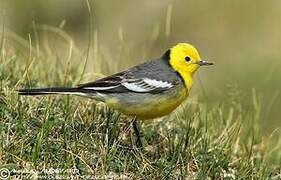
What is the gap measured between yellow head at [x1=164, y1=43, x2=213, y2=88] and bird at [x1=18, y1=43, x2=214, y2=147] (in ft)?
0.32

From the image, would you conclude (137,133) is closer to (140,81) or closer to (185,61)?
(140,81)

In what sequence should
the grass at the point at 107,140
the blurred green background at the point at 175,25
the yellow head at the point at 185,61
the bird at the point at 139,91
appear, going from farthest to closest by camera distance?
the blurred green background at the point at 175,25
the yellow head at the point at 185,61
the bird at the point at 139,91
the grass at the point at 107,140

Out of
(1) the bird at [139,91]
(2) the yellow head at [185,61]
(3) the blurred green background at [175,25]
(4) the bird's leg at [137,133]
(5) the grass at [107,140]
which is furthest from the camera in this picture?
(3) the blurred green background at [175,25]

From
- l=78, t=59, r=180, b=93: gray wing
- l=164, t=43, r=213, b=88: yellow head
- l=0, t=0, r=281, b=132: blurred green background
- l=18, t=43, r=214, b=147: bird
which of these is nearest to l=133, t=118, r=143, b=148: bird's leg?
l=18, t=43, r=214, b=147: bird

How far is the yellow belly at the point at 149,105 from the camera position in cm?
675

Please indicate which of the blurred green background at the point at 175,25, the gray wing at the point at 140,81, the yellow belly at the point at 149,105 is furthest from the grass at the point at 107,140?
the blurred green background at the point at 175,25

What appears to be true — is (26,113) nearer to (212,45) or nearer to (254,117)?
(254,117)

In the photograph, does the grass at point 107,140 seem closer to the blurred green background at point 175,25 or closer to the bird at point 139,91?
the bird at point 139,91

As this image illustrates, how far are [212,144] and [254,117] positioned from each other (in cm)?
98

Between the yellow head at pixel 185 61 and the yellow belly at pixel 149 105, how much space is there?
0.51m

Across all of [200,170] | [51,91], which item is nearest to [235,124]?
[200,170]

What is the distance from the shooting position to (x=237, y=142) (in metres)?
7.80

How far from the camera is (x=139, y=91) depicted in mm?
6848

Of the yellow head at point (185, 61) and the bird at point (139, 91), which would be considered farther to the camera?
the yellow head at point (185, 61)
